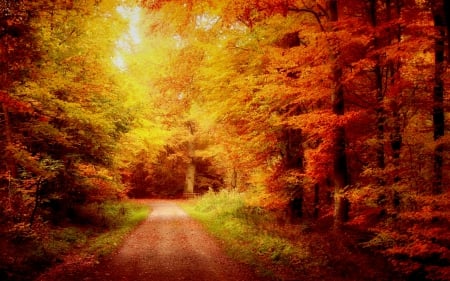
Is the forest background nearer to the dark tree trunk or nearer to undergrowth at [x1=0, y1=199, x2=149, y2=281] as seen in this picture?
the dark tree trunk

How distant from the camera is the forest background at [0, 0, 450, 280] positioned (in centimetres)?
958

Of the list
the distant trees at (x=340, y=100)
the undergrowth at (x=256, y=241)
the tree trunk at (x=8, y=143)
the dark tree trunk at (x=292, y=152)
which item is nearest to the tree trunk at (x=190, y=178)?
the undergrowth at (x=256, y=241)

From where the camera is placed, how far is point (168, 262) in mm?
11312

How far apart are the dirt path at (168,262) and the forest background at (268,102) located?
2.71 meters

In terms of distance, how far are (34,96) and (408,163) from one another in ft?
37.5

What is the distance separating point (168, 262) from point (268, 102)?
274 inches

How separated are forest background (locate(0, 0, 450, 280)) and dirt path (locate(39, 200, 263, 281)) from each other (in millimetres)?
2706

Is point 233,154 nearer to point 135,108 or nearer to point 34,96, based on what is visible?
point 135,108

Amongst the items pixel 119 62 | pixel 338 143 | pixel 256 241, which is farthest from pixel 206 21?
pixel 256 241

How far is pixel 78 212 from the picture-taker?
1783 centimetres

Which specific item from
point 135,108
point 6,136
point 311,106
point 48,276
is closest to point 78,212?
point 135,108

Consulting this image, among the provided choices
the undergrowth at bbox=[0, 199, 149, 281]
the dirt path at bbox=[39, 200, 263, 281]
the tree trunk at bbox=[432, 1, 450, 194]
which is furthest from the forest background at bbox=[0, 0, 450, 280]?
the dirt path at bbox=[39, 200, 263, 281]

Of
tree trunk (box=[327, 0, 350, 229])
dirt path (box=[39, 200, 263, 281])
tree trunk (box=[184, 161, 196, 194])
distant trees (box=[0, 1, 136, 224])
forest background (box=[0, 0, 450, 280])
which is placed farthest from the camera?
tree trunk (box=[184, 161, 196, 194])

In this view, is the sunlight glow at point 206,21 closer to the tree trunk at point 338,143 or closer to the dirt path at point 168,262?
the tree trunk at point 338,143
